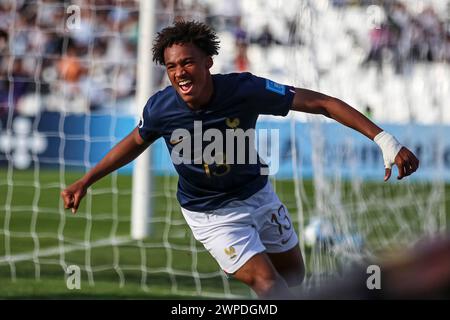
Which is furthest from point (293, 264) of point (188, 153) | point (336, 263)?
point (336, 263)

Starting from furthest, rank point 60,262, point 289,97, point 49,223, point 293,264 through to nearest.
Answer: point 49,223 → point 60,262 → point 293,264 → point 289,97

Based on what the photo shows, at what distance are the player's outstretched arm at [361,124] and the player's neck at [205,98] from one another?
1.40 ft

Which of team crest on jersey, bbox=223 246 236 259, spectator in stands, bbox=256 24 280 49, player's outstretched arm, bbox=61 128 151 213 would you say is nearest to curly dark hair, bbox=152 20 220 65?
player's outstretched arm, bbox=61 128 151 213

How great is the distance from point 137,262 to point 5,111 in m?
7.74

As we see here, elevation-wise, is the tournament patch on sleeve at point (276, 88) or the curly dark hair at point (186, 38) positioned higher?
the curly dark hair at point (186, 38)

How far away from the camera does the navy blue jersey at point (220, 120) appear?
14.5 feet

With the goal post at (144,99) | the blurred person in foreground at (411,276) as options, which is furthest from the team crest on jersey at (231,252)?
the goal post at (144,99)

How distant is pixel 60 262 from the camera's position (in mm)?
7957

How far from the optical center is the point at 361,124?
13.6 ft

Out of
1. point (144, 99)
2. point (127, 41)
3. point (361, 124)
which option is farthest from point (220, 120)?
point (127, 41)

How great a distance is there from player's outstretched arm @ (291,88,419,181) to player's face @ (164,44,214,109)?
1.61ft

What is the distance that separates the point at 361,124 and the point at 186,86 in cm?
88

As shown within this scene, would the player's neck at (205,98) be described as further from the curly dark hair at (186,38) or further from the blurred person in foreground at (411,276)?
the blurred person in foreground at (411,276)
